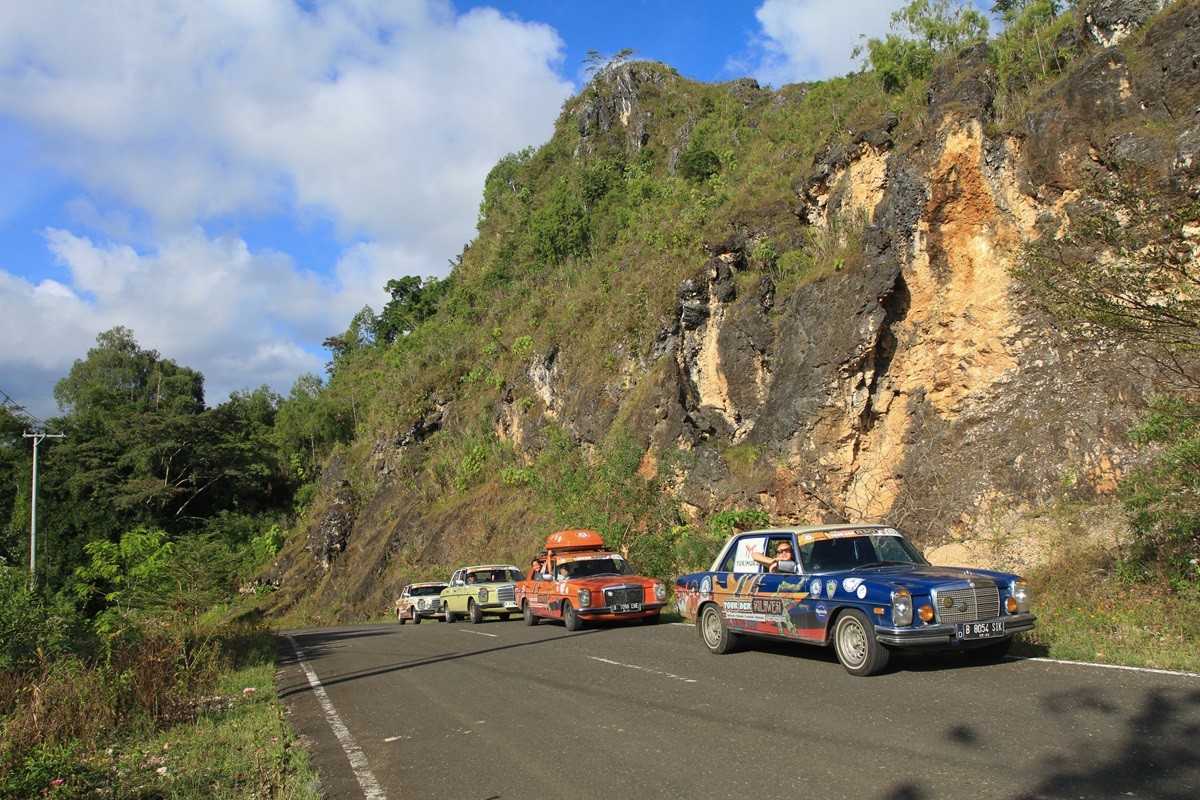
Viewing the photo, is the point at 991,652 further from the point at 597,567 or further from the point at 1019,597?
the point at 597,567

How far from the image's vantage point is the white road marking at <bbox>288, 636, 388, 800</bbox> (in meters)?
6.48

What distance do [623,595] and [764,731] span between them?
9.91m

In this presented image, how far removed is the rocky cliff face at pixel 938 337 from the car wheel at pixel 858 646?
868cm

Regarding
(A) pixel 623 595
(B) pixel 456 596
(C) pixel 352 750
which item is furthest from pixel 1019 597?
(B) pixel 456 596

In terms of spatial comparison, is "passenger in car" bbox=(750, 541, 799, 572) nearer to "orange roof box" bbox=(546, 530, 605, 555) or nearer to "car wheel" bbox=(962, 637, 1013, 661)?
"car wheel" bbox=(962, 637, 1013, 661)

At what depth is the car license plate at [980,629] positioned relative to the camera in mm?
8773

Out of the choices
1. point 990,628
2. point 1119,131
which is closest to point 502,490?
point 1119,131

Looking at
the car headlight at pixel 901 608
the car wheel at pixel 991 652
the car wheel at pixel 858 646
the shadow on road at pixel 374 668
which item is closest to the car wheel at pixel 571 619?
the shadow on road at pixel 374 668

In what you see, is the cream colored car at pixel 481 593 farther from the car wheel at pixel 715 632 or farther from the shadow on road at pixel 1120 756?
the shadow on road at pixel 1120 756

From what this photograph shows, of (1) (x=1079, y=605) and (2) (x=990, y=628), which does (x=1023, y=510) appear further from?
(2) (x=990, y=628)

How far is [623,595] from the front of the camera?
17.0 m

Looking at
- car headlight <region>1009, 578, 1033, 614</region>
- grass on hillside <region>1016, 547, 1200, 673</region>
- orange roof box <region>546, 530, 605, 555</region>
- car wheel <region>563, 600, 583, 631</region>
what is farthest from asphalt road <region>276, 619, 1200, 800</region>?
orange roof box <region>546, 530, 605, 555</region>

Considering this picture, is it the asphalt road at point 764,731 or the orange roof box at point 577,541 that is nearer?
the asphalt road at point 764,731

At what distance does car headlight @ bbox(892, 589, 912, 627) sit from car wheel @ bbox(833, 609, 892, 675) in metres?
0.37
